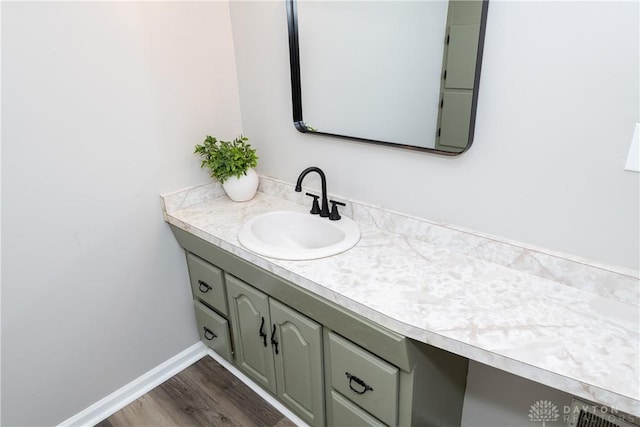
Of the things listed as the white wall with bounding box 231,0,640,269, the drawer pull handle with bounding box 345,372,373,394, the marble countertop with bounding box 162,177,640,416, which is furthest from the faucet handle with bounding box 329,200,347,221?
the drawer pull handle with bounding box 345,372,373,394

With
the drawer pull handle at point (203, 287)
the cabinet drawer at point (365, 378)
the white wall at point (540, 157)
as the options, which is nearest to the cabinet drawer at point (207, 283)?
the drawer pull handle at point (203, 287)

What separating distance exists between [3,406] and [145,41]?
4.95 ft

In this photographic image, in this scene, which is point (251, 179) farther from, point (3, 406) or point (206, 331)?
point (3, 406)

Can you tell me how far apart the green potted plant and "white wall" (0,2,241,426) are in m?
0.09

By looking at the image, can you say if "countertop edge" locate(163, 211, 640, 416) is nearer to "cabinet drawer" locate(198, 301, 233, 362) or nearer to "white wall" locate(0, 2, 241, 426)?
"cabinet drawer" locate(198, 301, 233, 362)

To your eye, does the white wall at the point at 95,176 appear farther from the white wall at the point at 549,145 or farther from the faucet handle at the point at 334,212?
the white wall at the point at 549,145

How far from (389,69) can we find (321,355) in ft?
3.37

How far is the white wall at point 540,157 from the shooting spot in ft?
3.34

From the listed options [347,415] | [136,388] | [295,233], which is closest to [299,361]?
[347,415]

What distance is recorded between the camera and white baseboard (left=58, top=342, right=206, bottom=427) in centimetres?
179

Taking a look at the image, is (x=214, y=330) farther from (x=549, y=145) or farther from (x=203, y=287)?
(x=549, y=145)

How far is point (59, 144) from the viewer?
1476 mm

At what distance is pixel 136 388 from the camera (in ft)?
6.33

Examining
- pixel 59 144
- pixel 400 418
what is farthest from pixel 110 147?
pixel 400 418
